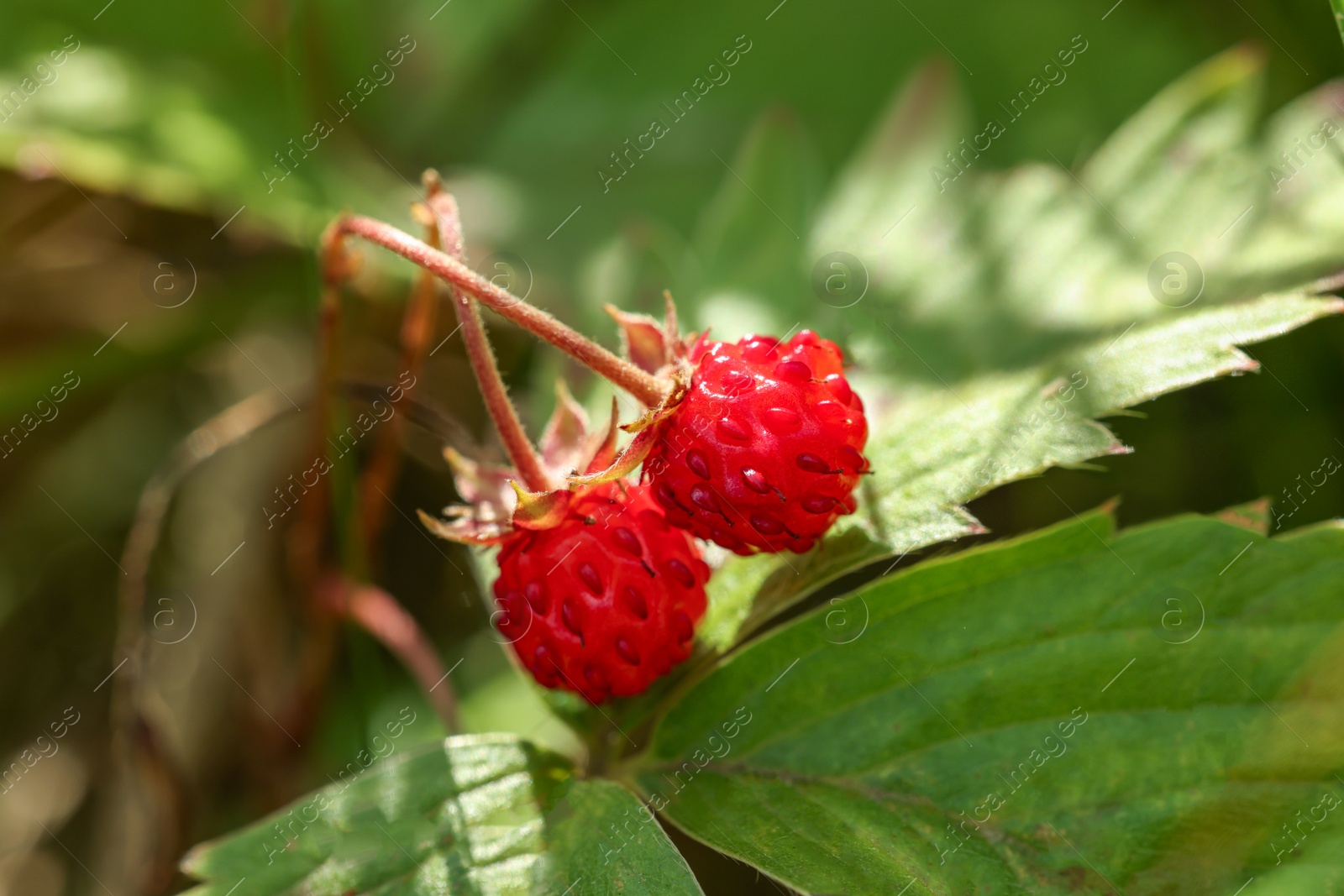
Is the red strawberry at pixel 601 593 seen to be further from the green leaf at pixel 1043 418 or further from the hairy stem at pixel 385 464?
the hairy stem at pixel 385 464

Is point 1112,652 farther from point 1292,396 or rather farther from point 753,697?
point 1292,396

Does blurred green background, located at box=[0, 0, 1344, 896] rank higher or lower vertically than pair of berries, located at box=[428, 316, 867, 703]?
higher

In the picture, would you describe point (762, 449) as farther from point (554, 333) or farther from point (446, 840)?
point (446, 840)

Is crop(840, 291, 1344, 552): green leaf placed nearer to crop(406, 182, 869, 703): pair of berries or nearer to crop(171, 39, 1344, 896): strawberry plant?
crop(171, 39, 1344, 896): strawberry plant

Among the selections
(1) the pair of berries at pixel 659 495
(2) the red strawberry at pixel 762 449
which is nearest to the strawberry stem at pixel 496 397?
(1) the pair of berries at pixel 659 495

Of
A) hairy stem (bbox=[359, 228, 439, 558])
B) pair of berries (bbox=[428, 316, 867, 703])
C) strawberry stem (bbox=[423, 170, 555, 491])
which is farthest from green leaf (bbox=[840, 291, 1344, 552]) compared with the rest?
hairy stem (bbox=[359, 228, 439, 558])

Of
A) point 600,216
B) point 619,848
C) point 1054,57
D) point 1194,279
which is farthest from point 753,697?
point 1054,57
